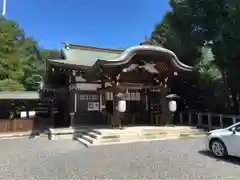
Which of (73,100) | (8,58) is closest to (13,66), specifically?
(8,58)

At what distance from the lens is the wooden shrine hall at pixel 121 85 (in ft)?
34.3

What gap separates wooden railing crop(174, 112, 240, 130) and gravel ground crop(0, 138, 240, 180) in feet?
13.2

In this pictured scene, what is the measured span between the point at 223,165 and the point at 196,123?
23.6ft

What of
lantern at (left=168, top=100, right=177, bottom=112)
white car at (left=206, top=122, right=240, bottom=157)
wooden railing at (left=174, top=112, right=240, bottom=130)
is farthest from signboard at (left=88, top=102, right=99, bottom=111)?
white car at (left=206, top=122, right=240, bottom=157)

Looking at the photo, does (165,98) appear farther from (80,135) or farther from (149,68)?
(80,135)

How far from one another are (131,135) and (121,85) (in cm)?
285

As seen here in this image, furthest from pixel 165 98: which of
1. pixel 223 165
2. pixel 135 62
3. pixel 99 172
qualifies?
pixel 99 172

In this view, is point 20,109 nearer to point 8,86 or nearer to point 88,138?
point 8,86

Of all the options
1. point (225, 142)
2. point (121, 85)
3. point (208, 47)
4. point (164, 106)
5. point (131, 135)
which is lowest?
point (131, 135)

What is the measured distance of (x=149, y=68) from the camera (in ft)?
38.0

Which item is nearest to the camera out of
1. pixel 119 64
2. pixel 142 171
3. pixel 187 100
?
pixel 142 171

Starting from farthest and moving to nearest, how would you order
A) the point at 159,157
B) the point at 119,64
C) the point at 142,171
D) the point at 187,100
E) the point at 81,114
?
the point at 187,100 → the point at 81,114 → the point at 119,64 → the point at 159,157 → the point at 142,171

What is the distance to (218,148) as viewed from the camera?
19.6ft

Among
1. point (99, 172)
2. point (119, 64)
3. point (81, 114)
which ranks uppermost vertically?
point (119, 64)
